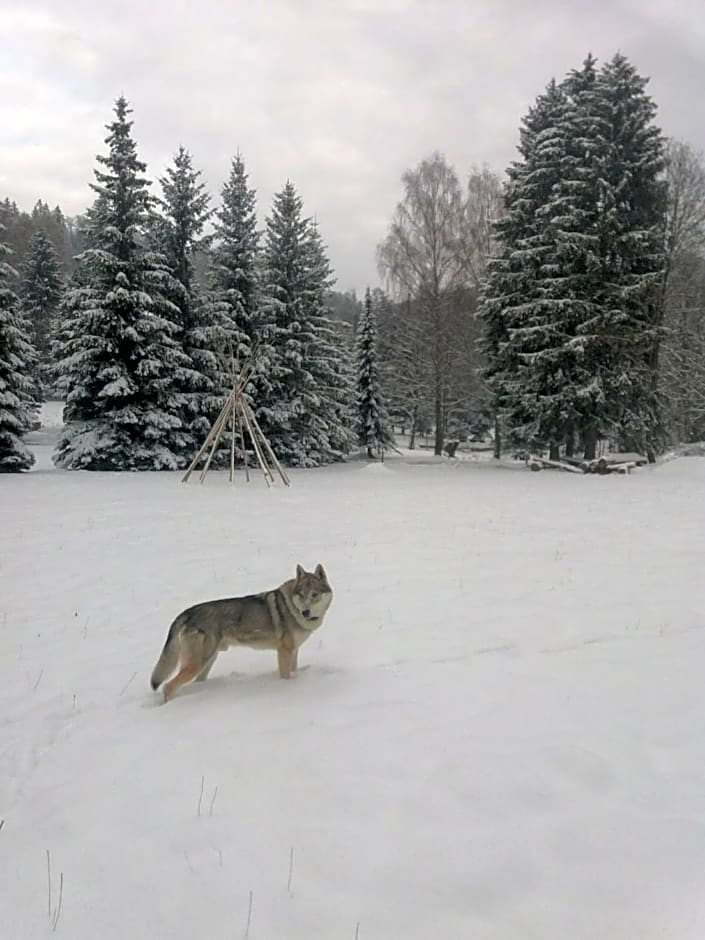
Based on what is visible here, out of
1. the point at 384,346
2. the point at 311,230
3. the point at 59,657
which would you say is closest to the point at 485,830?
the point at 59,657

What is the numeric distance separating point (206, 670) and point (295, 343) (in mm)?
19827

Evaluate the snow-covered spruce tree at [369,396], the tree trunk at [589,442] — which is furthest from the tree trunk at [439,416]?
the tree trunk at [589,442]

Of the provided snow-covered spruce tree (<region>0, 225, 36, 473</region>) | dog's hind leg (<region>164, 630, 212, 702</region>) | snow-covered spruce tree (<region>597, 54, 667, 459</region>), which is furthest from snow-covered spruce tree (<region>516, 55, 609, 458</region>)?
dog's hind leg (<region>164, 630, 212, 702</region>)

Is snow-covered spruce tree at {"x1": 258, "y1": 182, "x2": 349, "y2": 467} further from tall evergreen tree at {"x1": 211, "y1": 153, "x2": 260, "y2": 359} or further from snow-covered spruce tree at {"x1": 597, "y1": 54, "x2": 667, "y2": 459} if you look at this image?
snow-covered spruce tree at {"x1": 597, "y1": 54, "x2": 667, "y2": 459}

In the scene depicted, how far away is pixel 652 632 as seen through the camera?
5.03 m

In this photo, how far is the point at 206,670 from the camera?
4.23m

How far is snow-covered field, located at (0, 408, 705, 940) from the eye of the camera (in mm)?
2209

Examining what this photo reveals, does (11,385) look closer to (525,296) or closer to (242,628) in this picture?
(525,296)

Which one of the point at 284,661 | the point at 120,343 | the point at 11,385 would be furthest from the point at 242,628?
the point at 11,385

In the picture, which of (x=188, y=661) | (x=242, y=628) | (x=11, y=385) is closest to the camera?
(x=188, y=661)

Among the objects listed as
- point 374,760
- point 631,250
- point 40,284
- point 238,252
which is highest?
point 40,284

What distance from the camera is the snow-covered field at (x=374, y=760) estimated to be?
2.21 metres

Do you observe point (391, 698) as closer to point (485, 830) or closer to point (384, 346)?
point (485, 830)

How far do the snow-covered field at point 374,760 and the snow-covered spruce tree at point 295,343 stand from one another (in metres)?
16.2
